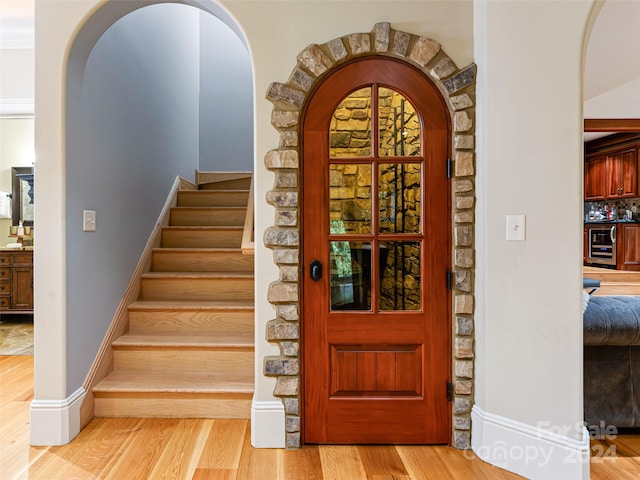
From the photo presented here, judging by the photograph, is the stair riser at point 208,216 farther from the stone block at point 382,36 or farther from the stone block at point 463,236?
the stone block at point 463,236

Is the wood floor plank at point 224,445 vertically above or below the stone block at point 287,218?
below

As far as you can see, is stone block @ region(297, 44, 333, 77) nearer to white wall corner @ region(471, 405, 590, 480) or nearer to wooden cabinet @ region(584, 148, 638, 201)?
white wall corner @ region(471, 405, 590, 480)

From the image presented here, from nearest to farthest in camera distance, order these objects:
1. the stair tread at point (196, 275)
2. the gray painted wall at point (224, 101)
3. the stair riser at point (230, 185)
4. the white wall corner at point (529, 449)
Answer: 1. the white wall corner at point (529, 449)
2. the stair tread at point (196, 275)
3. the stair riser at point (230, 185)
4. the gray painted wall at point (224, 101)

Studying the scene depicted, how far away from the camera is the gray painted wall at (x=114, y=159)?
2162mm

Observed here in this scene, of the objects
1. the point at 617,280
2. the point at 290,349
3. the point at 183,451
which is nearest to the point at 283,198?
the point at 290,349

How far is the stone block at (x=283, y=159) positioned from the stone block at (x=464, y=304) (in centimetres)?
111

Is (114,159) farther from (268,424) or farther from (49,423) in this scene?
(268,424)

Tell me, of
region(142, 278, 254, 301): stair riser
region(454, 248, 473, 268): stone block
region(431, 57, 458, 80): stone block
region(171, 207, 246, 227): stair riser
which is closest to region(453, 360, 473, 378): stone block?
region(454, 248, 473, 268): stone block

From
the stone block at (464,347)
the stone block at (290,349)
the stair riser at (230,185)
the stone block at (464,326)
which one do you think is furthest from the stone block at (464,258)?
the stair riser at (230,185)

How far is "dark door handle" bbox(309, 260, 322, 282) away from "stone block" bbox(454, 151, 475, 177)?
876 mm

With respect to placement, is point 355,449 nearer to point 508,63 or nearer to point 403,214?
point 403,214

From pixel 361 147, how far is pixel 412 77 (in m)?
0.46

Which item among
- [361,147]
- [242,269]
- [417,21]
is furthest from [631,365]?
[242,269]

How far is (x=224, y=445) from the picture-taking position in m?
2.03
